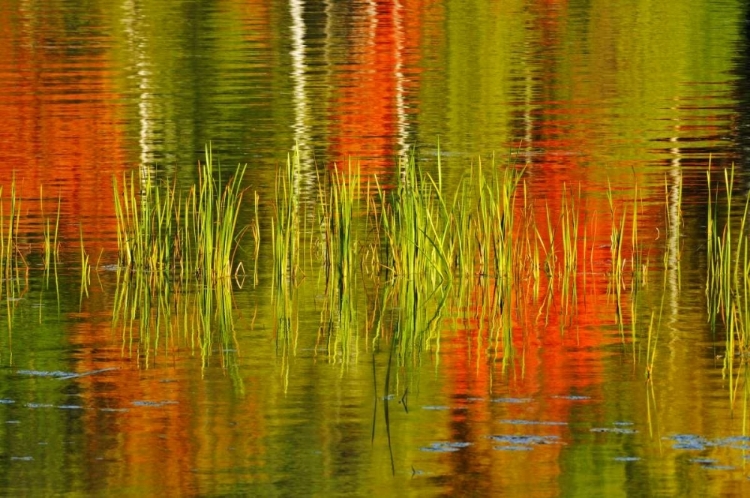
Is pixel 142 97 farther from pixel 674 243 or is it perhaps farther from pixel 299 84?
pixel 674 243

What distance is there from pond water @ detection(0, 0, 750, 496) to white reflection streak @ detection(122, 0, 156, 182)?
0.52 ft

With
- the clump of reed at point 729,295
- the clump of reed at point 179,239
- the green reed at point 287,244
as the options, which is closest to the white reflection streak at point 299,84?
A: the green reed at point 287,244

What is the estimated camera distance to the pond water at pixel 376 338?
8.48 metres

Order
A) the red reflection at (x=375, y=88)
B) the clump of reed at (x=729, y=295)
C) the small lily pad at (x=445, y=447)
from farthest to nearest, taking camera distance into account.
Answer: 1. the red reflection at (x=375, y=88)
2. the clump of reed at (x=729, y=295)
3. the small lily pad at (x=445, y=447)

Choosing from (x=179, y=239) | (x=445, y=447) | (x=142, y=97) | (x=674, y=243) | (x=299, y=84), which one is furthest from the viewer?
(x=299, y=84)

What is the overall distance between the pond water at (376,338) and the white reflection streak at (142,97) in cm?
16

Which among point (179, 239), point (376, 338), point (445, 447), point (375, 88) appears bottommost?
point (375, 88)

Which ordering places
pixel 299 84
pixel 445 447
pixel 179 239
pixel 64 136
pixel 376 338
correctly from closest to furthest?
pixel 445 447
pixel 376 338
pixel 179 239
pixel 64 136
pixel 299 84

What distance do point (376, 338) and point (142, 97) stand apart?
2052cm

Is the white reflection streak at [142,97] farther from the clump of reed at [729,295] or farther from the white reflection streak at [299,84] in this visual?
the clump of reed at [729,295]

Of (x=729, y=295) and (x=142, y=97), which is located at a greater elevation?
(x=729, y=295)

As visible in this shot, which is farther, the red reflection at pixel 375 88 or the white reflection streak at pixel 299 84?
the white reflection streak at pixel 299 84

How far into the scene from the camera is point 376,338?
37.8 feet

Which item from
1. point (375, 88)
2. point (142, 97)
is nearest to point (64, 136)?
point (142, 97)
